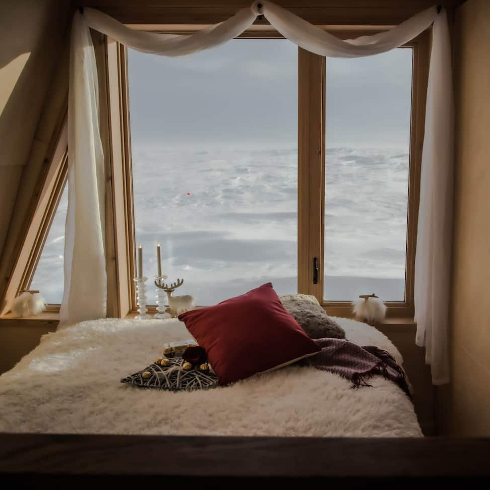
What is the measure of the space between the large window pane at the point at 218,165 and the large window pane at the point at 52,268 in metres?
0.47

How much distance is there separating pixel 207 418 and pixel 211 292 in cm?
147

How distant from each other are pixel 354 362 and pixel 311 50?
4.75ft

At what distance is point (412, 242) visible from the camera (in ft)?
9.75

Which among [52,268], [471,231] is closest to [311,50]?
[471,231]

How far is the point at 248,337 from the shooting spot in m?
2.04

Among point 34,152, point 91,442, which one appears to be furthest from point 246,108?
point 91,442

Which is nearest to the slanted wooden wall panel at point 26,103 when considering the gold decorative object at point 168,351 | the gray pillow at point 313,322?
the gold decorative object at point 168,351

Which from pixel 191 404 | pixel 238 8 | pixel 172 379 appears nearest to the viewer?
pixel 191 404

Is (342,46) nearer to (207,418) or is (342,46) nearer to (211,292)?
(211,292)

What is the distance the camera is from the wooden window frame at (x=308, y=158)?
2818 millimetres

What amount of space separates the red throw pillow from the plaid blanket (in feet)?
0.23

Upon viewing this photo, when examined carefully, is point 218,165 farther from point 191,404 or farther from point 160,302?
point 191,404

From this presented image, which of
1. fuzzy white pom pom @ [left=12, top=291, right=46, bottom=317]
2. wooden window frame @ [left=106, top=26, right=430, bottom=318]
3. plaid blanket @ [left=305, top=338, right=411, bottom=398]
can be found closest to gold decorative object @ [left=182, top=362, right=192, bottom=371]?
plaid blanket @ [left=305, top=338, right=411, bottom=398]

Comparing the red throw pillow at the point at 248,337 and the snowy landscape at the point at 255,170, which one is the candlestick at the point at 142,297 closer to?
the snowy landscape at the point at 255,170
